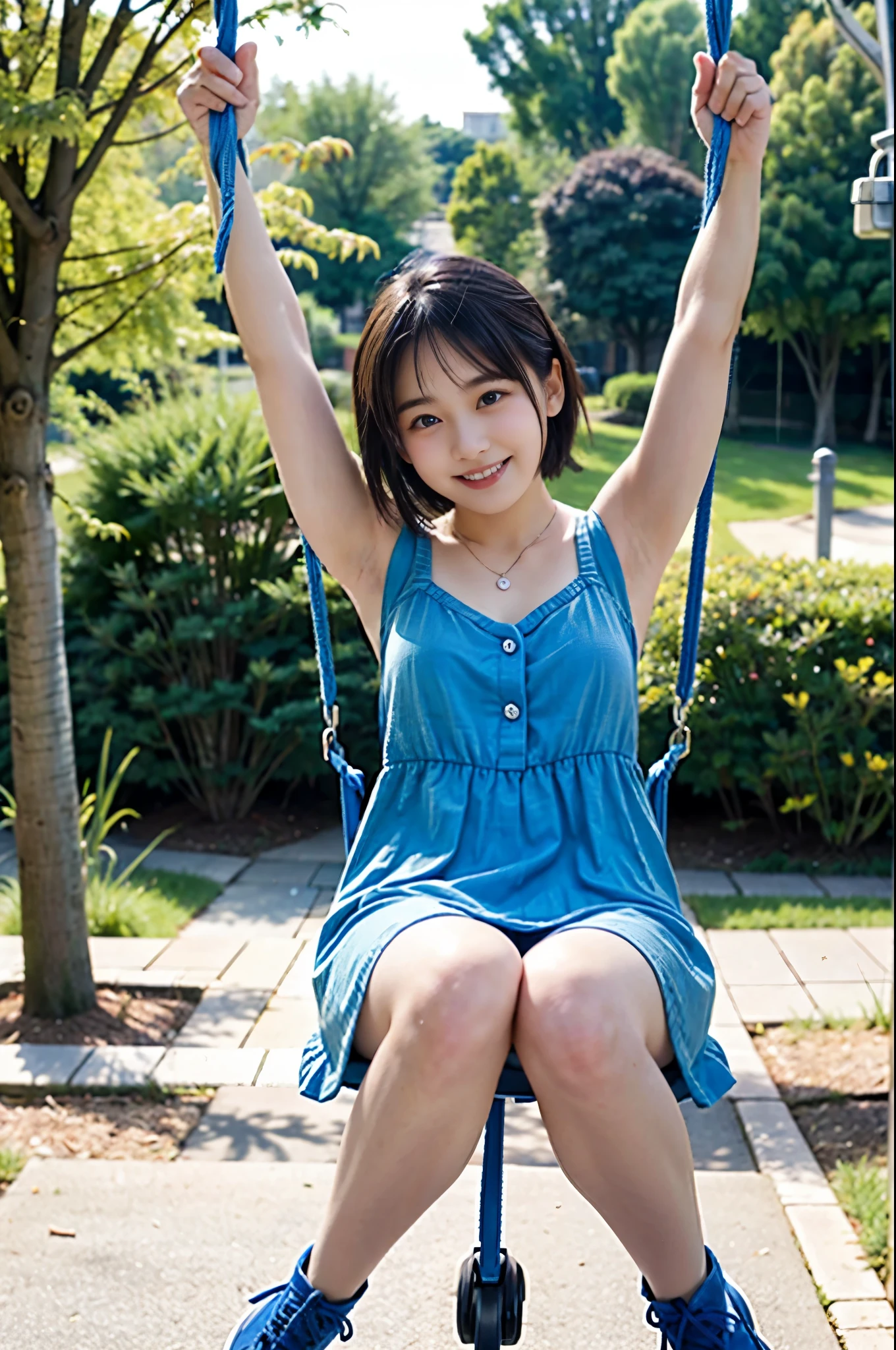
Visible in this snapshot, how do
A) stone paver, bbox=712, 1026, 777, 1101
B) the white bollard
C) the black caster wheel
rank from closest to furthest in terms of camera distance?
1. the black caster wheel
2. stone paver, bbox=712, 1026, 777, 1101
3. the white bollard

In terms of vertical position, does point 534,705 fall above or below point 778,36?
below

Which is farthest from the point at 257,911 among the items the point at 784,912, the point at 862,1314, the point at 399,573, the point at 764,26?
the point at 764,26

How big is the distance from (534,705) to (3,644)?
4637 millimetres

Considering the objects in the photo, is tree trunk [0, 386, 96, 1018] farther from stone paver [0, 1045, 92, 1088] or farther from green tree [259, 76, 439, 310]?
green tree [259, 76, 439, 310]

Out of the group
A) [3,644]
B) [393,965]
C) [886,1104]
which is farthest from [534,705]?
[3,644]

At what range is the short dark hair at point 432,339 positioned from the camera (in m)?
1.78

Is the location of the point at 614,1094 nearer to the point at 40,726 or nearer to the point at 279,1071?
the point at 279,1071

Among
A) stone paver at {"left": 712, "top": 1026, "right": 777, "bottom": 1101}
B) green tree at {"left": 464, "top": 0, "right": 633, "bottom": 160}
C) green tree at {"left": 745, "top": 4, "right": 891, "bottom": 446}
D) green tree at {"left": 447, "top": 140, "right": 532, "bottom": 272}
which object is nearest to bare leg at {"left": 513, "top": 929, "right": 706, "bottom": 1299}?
stone paver at {"left": 712, "top": 1026, "right": 777, "bottom": 1101}

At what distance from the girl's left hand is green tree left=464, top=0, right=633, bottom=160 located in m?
29.0

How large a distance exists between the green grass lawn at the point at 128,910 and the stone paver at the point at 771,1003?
1832 mm

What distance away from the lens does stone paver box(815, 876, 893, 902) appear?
4.79 meters

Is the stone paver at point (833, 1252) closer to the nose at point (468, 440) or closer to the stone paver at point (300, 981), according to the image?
the stone paver at point (300, 981)

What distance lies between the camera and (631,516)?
1977 mm

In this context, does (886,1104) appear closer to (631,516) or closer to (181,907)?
(631,516)
